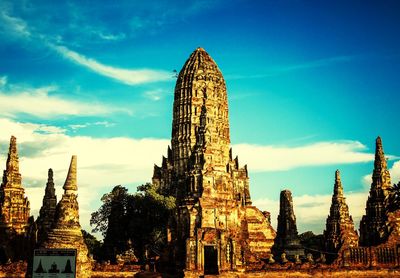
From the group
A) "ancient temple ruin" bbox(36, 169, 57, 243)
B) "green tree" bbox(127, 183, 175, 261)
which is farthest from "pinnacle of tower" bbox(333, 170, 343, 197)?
"ancient temple ruin" bbox(36, 169, 57, 243)

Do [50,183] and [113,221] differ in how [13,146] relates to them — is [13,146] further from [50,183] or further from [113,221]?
[113,221]

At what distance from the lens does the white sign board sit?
27.5 m

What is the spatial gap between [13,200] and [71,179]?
27.1 meters

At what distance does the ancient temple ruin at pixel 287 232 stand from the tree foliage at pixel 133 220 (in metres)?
12.8

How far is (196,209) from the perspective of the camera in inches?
2140

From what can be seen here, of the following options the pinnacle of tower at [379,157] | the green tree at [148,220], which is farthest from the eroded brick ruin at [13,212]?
the pinnacle of tower at [379,157]

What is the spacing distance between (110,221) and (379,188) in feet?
103

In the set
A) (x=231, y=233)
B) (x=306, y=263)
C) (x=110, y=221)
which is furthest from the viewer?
(x=110, y=221)

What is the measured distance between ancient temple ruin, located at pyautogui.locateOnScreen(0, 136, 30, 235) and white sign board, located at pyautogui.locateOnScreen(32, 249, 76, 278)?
3445cm

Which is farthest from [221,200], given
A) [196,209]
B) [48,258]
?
[48,258]

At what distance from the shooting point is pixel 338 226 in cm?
6169

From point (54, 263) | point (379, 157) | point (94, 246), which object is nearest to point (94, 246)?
point (94, 246)

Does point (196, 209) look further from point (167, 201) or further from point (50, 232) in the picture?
point (50, 232)

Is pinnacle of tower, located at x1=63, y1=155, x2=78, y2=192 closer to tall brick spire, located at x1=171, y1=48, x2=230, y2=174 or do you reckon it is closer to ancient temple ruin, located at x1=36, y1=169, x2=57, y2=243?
ancient temple ruin, located at x1=36, y1=169, x2=57, y2=243
